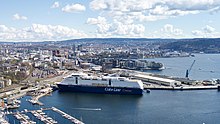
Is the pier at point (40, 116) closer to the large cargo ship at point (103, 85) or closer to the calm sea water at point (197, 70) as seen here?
the large cargo ship at point (103, 85)

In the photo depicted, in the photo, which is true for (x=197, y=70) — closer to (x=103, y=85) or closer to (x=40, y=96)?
(x=103, y=85)

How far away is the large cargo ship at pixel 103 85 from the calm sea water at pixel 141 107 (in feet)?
1.73

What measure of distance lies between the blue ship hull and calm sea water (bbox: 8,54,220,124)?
0.47 m

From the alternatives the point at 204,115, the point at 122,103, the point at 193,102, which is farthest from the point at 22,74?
the point at 204,115

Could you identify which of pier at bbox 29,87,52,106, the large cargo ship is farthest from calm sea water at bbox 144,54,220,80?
pier at bbox 29,87,52,106

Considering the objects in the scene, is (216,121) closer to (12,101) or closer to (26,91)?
(12,101)

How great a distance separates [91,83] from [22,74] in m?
7.65

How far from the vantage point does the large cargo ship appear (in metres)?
18.8

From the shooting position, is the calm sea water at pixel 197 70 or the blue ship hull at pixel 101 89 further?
the calm sea water at pixel 197 70

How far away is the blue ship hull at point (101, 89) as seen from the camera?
1875 centimetres

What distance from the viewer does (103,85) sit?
19.3 metres

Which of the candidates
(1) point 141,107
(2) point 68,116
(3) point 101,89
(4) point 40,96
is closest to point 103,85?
(3) point 101,89

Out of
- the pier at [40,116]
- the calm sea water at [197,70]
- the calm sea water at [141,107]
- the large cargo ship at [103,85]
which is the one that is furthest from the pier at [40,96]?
the calm sea water at [197,70]

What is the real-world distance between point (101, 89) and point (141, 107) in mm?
4056
